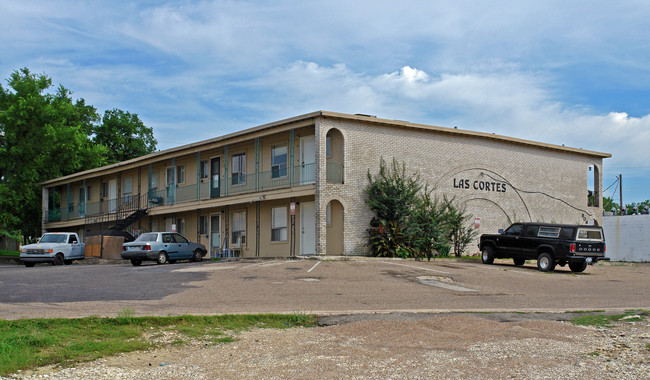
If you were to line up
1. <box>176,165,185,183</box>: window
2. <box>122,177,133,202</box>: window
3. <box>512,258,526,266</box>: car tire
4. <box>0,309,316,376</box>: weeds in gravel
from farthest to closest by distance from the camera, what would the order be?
1. <box>122,177,133,202</box>: window
2. <box>176,165,185,183</box>: window
3. <box>512,258,526,266</box>: car tire
4. <box>0,309,316,376</box>: weeds in gravel

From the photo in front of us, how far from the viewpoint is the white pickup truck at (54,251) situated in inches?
1231

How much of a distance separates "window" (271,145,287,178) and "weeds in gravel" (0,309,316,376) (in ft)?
58.6

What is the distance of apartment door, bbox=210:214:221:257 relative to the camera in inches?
1309

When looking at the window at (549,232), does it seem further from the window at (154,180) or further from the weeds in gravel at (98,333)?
the window at (154,180)

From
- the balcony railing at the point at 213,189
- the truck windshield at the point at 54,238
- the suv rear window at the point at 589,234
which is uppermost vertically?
the balcony railing at the point at 213,189

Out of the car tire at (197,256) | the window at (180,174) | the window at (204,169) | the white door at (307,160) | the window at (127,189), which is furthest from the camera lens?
the window at (127,189)

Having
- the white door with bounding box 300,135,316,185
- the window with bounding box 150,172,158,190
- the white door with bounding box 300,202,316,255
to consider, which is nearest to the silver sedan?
the white door with bounding box 300,202,316,255

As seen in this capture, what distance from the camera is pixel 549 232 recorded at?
23656 millimetres

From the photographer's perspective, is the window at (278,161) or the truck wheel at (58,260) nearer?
the window at (278,161)

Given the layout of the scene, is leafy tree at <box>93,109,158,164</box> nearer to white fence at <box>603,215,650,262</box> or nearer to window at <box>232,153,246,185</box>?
window at <box>232,153,246,185</box>

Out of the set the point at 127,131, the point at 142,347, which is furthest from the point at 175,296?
the point at 127,131

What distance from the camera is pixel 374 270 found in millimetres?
20750

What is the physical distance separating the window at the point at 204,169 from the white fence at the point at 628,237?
2251cm

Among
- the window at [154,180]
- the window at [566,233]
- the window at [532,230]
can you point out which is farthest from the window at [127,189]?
the window at [566,233]
